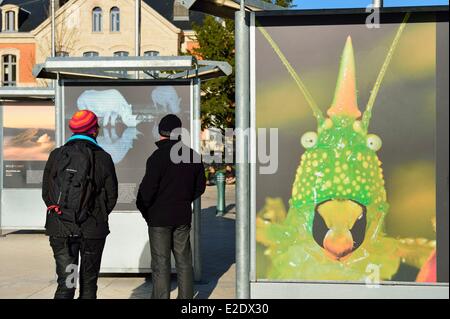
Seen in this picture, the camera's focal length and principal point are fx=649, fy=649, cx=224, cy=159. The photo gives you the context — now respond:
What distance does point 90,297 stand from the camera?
488 cm

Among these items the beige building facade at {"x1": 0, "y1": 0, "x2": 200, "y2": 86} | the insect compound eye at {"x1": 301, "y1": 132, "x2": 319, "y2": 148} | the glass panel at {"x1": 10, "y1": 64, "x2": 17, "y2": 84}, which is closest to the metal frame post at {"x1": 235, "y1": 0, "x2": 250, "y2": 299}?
the insect compound eye at {"x1": 301, "y1": 132, "x2": 319, "y2": 148}

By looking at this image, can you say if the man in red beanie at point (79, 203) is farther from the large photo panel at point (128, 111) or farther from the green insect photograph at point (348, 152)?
the large photo panel at point (128, 111)

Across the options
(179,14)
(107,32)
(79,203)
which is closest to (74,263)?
(79,203)

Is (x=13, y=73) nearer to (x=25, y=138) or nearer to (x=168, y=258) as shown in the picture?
(x=25, y=138)

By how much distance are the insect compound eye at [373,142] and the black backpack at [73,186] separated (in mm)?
1973

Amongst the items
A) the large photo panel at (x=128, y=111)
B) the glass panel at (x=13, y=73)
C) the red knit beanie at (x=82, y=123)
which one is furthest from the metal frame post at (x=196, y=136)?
the glass panel at (x=13, y=73)

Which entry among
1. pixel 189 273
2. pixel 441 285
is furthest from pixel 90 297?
pixel 441 285

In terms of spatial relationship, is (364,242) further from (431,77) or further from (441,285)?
(431,77)

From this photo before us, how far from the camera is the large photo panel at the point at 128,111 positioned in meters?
7.41

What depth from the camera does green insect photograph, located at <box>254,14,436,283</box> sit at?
439 cm

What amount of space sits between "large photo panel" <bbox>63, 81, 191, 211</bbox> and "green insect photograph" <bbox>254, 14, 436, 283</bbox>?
301 cm

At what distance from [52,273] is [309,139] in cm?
461

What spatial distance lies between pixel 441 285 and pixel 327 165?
3.69 feet

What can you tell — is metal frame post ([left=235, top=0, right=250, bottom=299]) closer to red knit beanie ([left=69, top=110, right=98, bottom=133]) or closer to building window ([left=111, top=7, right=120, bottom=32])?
red knit beanie ([left=69, top=110, right=98, bottom=133])
